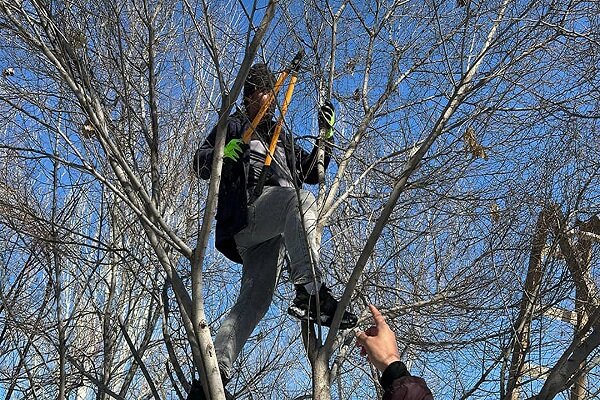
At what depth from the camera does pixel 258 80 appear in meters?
3.62

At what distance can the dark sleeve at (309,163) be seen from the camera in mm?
3896

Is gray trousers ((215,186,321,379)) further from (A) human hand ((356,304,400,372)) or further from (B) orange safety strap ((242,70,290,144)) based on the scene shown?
(A) human hand ((356,304,400,372))

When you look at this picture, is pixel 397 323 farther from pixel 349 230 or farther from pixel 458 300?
pixel 349 230

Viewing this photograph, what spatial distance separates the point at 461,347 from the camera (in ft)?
14.8

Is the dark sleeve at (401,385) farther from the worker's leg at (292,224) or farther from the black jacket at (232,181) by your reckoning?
the black jacket at (232,181)

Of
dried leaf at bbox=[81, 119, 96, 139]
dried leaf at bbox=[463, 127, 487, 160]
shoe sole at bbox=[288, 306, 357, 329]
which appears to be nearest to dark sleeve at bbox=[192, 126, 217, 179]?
dried leaf at bbox=[81, 119, 96, 139]

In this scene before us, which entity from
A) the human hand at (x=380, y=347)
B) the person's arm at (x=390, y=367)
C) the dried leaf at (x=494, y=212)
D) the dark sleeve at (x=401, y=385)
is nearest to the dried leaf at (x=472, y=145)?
the dried leaf at (x=494, y=212)

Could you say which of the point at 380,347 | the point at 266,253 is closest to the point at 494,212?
the point at 266,253

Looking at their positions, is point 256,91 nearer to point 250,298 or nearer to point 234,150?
point 234,150

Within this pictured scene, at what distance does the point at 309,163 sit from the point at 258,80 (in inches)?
24.6

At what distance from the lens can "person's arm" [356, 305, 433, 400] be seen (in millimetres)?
2074

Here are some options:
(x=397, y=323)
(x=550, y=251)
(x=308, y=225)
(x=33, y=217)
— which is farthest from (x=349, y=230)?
(x=33, y=217)

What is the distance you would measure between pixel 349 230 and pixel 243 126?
62.5 inches

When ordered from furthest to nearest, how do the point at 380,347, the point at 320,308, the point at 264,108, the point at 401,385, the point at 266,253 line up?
the point at 266,253 < the point at 264,108 < the point at 320,308 < the point at 380,347 < the point at 401,385
